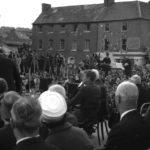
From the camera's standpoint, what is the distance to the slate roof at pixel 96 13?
49.2 meters

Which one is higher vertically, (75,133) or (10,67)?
(10,67)

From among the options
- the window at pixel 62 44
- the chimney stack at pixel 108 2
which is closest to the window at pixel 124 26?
the chimney stack at pixel 108 2

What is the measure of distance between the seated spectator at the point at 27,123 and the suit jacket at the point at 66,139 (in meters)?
0.75

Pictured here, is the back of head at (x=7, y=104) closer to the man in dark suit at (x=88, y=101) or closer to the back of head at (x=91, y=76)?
the man in dark suit at (x=88, y=101)

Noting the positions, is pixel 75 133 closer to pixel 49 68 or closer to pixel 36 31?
pixel 49 68

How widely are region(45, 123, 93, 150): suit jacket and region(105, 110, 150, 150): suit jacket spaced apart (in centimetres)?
27

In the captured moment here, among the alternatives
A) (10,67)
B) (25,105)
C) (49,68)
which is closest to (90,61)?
(49,68)

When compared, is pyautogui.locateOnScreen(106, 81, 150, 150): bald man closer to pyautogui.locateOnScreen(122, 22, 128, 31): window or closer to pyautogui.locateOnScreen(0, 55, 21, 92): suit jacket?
pyautogui.locateOnScreen(0, 55, 21, 92): suit jacket

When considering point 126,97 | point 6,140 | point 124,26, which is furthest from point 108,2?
point 6,140

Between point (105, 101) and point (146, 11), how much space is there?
4346 cm

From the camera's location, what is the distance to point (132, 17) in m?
48.7

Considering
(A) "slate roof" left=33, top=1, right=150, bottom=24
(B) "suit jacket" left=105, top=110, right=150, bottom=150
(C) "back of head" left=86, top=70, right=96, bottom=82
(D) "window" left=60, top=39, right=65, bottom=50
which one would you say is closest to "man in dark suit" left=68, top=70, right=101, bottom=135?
(C) "back of head" left=86, top=70, right=96, bottom=82

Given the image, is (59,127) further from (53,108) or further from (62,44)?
(62,44)

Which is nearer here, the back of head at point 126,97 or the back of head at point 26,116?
the back of head at point 26,116
